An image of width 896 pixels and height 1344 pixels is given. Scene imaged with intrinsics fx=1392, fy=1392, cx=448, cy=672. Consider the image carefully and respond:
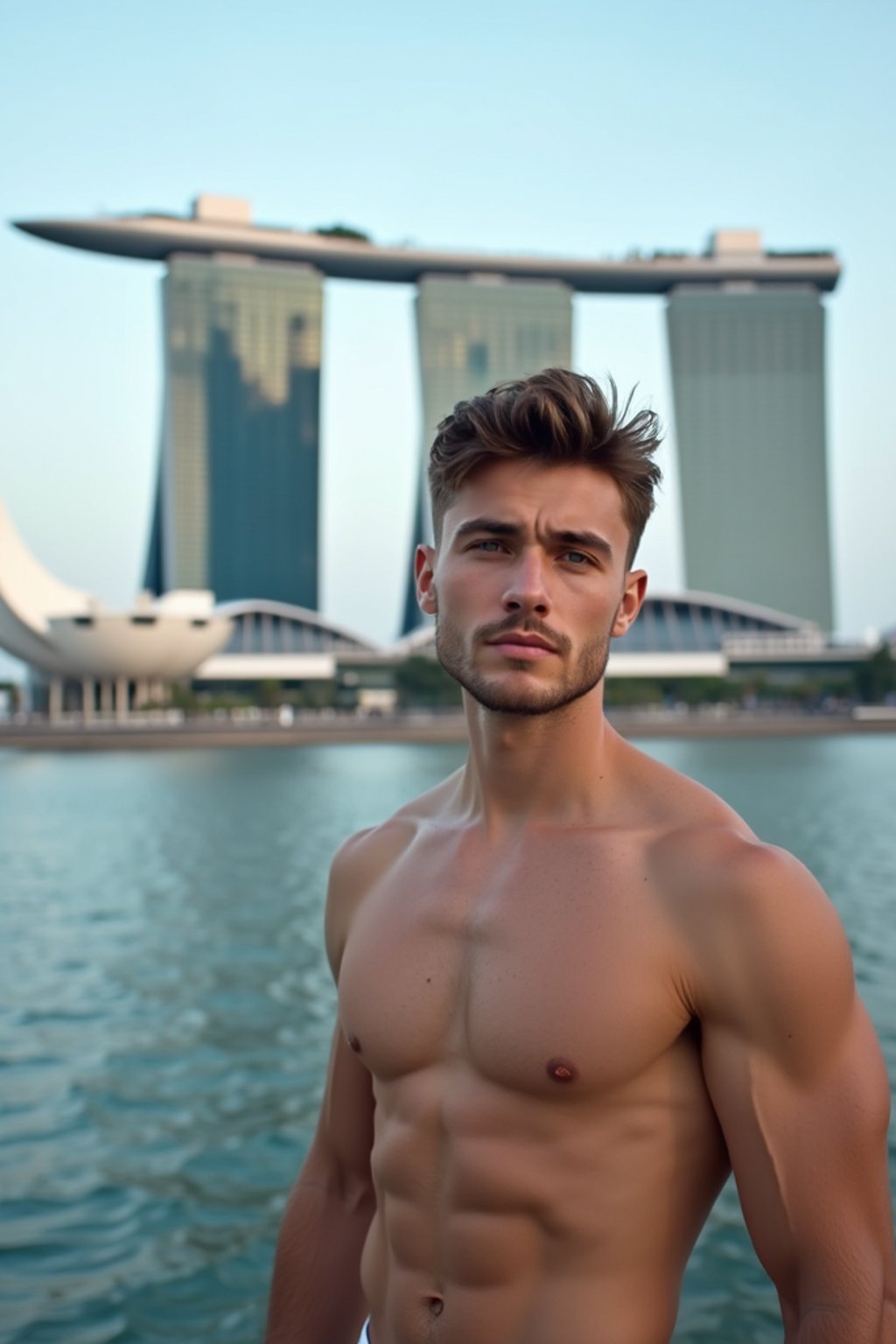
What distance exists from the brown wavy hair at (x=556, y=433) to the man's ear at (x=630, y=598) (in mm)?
54

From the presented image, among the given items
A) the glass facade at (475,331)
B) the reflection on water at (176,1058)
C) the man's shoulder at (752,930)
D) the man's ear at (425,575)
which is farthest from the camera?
the glass facade at (475,331)

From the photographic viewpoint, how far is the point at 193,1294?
159 inches

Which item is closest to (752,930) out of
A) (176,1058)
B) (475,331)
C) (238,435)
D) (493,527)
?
(493,527)

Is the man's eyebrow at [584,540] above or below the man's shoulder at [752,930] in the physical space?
above

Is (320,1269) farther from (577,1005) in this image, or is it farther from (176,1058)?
(176,1058)

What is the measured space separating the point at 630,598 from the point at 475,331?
8951cm

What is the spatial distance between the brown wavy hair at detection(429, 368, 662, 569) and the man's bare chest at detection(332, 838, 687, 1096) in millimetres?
388

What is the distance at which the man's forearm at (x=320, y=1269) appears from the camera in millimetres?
1697

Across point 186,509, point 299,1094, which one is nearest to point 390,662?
point 186,509

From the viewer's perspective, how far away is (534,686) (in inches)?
59.1

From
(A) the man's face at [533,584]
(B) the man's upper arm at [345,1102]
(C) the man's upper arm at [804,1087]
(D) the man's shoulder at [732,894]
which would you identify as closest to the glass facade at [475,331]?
(B) the man's upper arm at [345,1102]

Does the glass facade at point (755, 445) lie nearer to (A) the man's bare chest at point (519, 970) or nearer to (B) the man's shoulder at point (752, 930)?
(A) the man's bare chest at point (519, 970)

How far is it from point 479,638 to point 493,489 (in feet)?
0.55

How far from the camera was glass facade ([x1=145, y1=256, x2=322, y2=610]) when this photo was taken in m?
81.5
